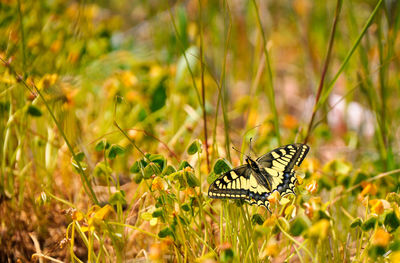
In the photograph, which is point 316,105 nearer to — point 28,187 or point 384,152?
point 384,152

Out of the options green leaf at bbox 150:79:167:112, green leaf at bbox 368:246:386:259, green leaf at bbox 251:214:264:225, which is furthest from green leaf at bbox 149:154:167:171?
green leaf at bbox 150:79:167:112

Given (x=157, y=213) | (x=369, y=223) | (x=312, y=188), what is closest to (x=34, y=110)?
(x=157, y=213)

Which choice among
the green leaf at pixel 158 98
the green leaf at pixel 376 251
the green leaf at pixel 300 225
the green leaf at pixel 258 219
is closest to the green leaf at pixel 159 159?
the green leaf at pixel 258 219

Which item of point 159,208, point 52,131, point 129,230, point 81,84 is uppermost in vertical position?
point 81,84

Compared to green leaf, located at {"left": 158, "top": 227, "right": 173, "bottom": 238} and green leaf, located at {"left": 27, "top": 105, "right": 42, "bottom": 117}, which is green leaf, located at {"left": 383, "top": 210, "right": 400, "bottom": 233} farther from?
green leaf, located at {"left": 27, "top": 105, "right": 42, "bottom": 117}

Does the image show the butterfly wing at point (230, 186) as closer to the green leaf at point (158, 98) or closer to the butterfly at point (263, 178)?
the butterfly at point (263, 178)

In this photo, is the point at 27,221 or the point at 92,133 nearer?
the point at 27,221

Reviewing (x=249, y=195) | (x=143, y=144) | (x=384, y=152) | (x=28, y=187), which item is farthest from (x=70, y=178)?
(x=384, y=152)
